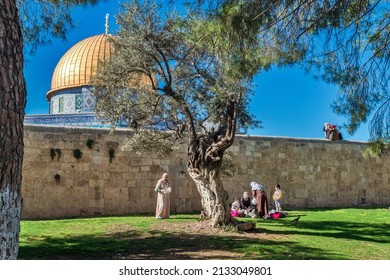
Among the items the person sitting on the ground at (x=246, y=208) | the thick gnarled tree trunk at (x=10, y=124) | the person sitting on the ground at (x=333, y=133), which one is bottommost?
the person sitting on the ground at (x=246, y=208)

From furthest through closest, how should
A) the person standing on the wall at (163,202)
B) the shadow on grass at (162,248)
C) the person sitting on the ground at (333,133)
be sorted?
the person sitting on the ground at (333,133) → the person standing on the wall at (163,202) → the shadow on grass at (162,248)

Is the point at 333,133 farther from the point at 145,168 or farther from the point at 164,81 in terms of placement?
the point at 164,81

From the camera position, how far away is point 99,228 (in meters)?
8.12

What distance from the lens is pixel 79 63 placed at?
22.5 m

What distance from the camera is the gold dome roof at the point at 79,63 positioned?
22.2 m

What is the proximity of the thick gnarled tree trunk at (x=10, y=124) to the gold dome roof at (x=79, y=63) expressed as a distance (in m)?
19.4

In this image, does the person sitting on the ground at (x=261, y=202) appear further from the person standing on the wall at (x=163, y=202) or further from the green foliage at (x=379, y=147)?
the green foliage at (x=379, y=147)

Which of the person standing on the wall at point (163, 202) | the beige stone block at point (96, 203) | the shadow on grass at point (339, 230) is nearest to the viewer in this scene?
the shadow on grass at point (339, 230)

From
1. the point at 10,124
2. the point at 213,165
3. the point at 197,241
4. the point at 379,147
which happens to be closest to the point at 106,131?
the point at 213,165

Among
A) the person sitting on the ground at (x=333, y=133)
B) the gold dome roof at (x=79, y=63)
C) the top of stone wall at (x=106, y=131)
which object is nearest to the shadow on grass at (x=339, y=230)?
the top of stone wall at (x=106, y=131)

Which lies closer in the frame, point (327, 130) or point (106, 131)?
point (106, 131)

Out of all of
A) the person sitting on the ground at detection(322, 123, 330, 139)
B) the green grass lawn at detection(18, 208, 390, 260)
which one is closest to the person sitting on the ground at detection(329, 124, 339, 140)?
the person sitting on the ground at detection(322, 123, 330, 139)

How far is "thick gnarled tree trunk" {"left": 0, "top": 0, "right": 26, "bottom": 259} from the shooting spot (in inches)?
110

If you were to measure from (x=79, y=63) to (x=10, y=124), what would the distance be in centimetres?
2045
